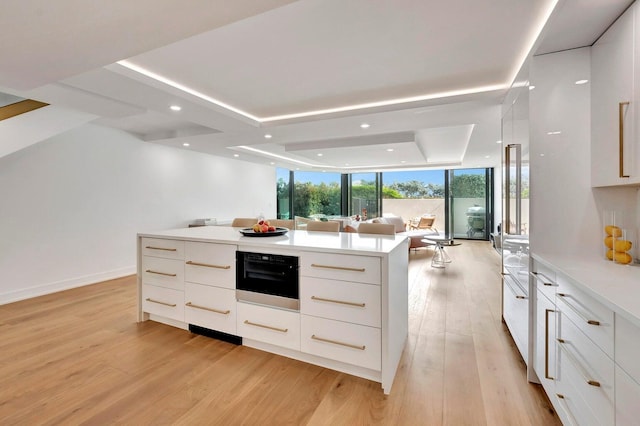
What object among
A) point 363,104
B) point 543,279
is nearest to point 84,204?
point 363,104

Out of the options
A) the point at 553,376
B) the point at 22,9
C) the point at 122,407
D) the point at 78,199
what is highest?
the point at 22,9

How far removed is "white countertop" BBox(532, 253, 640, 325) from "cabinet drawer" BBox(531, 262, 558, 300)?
0.19 feet

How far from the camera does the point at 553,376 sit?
1.63 m

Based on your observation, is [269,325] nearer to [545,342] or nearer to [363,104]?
[545,342]

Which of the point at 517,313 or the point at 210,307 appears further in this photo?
the point at 210,307

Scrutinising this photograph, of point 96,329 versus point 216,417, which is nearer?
point 216,417

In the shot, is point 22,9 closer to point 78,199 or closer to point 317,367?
point 317,367

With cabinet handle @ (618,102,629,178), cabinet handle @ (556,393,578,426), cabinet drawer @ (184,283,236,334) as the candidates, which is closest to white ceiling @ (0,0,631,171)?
cabinet handle @ (618,102,629,178)

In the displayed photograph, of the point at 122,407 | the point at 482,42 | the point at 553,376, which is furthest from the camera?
the point at 482,42

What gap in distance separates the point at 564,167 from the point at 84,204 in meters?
5.79

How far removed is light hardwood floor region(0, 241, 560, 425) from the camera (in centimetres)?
171

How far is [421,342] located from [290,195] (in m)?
7.88

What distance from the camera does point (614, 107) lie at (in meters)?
1.59

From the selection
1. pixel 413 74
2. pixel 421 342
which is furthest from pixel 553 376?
pixel 413 74
